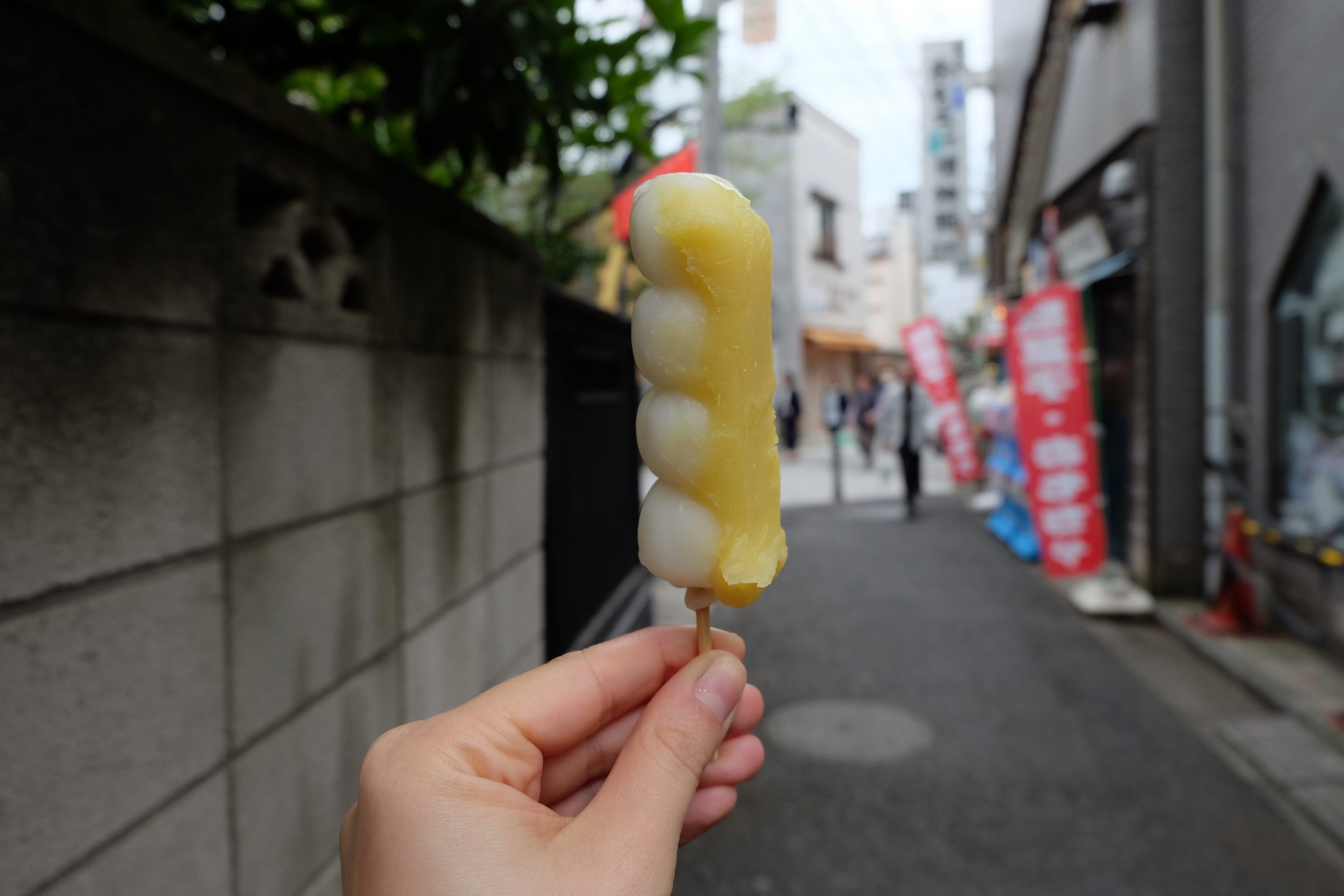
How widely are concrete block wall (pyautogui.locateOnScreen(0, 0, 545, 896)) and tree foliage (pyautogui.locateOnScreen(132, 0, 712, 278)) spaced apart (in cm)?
32

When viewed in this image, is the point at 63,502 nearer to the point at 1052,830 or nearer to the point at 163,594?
the point at 163,594

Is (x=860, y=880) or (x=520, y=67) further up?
(x=520, y=67)

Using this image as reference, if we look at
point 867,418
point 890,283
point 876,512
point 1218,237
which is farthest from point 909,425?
point 890,283

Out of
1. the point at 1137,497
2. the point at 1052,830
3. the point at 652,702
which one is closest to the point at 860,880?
the point at 1052,830

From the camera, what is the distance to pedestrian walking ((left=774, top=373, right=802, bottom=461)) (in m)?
20.1

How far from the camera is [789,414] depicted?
67.1 feet

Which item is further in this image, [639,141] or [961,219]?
[961,219]

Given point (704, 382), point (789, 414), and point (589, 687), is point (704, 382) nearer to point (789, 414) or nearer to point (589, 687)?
point (589, 687)

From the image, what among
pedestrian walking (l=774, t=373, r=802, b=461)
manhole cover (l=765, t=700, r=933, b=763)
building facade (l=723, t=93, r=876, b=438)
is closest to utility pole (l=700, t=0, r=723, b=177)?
manhole cover (l=765, t=700, r=933, b=763)

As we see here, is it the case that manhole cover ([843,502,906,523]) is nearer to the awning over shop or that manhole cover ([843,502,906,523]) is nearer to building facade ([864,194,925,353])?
the awning over shop

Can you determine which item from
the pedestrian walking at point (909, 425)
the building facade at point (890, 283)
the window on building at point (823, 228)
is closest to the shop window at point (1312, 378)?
the pedestrian walking at point (909, 425)

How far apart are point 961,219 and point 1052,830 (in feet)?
55.1

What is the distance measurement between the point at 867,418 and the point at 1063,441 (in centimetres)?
1229

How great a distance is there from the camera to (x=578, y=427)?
554 cm
